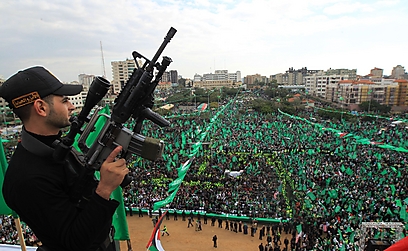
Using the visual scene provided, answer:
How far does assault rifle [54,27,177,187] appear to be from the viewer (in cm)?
179

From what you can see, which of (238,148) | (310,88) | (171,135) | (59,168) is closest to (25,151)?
(59,168)

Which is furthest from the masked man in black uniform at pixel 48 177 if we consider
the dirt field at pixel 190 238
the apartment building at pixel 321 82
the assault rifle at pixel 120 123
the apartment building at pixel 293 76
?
the apartment building at pixel 293 76

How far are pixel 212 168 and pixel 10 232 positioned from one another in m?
12.3

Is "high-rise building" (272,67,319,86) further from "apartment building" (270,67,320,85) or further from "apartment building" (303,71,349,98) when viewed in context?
"apartment building" (303,71,349,98)

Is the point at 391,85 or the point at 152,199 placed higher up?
the point at 391,85

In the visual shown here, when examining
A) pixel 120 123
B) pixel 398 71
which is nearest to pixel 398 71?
A: pixel 398 71

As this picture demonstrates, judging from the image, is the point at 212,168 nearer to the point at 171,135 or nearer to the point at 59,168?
the point at 171,135

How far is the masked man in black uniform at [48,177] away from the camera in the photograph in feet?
4.90

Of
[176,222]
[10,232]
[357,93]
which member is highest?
[357,93]

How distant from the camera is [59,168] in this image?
1.66 meters

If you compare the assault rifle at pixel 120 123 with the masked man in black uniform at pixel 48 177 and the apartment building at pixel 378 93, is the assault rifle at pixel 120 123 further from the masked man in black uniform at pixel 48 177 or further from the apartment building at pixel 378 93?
the apartment building at pixel 378 93

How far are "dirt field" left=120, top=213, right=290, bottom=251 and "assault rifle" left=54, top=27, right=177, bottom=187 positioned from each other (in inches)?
439

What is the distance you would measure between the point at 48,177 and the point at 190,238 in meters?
12.4

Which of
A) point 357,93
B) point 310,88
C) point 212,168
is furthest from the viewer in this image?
point 310,88
